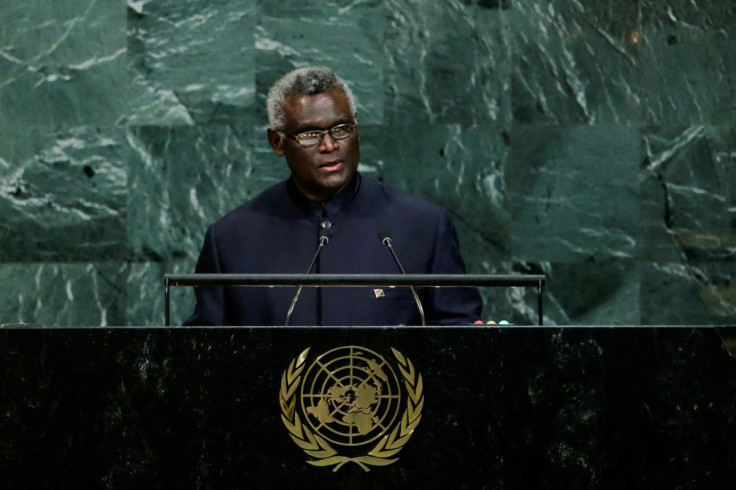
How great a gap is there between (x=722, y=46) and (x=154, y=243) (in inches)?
106

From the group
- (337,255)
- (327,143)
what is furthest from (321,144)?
(337,255)

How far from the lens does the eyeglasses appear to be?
3.42m

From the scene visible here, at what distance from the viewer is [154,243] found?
478 centimetres

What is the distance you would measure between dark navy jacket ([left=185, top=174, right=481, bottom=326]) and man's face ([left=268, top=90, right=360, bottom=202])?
0.16 metres

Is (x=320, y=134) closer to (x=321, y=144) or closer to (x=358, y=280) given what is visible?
(x=321, y=144)
